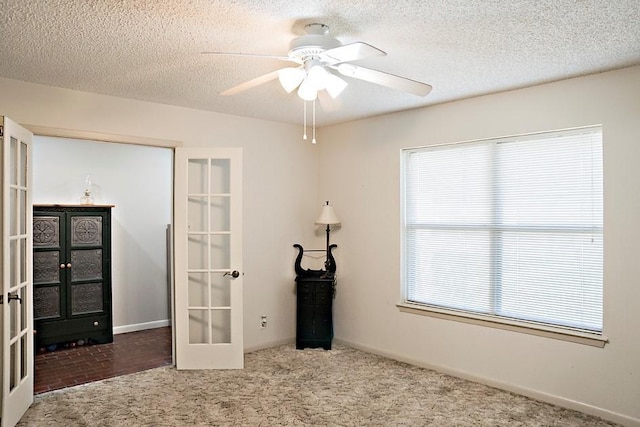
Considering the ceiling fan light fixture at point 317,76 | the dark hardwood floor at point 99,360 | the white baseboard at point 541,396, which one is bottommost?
the dark hardwood floor at point 99,360

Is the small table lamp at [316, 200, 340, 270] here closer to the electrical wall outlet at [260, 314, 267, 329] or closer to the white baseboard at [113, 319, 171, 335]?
the electrical wall outlet at [260, 314, 267, 329]

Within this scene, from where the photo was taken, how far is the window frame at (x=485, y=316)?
3363 mm

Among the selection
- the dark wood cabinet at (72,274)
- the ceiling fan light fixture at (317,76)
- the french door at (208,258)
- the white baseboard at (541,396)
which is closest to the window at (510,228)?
the white baseboard at (541,396)

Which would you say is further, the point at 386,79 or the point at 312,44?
the point at 386,79

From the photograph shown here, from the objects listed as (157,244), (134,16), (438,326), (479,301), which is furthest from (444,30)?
(157,244)

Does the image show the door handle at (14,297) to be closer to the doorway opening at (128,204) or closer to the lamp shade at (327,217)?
the doorway opening at (128,204)

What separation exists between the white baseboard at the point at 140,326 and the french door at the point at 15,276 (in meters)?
2.34

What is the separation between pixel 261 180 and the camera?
501 cm

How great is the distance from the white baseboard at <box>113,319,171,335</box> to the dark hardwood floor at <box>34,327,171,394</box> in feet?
0.61

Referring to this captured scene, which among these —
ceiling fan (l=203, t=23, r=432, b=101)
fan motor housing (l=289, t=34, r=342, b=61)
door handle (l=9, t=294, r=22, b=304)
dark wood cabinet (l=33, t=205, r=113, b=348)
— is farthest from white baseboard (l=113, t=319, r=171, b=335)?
fan motor housing (l=289, t=34, r=342, b=61)

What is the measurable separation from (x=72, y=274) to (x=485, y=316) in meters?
4.23

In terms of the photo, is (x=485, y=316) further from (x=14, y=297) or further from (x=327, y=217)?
(x=14, y=297)

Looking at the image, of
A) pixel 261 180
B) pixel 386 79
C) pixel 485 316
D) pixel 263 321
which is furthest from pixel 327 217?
pixel 386 79

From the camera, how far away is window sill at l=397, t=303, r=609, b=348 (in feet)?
10.9
